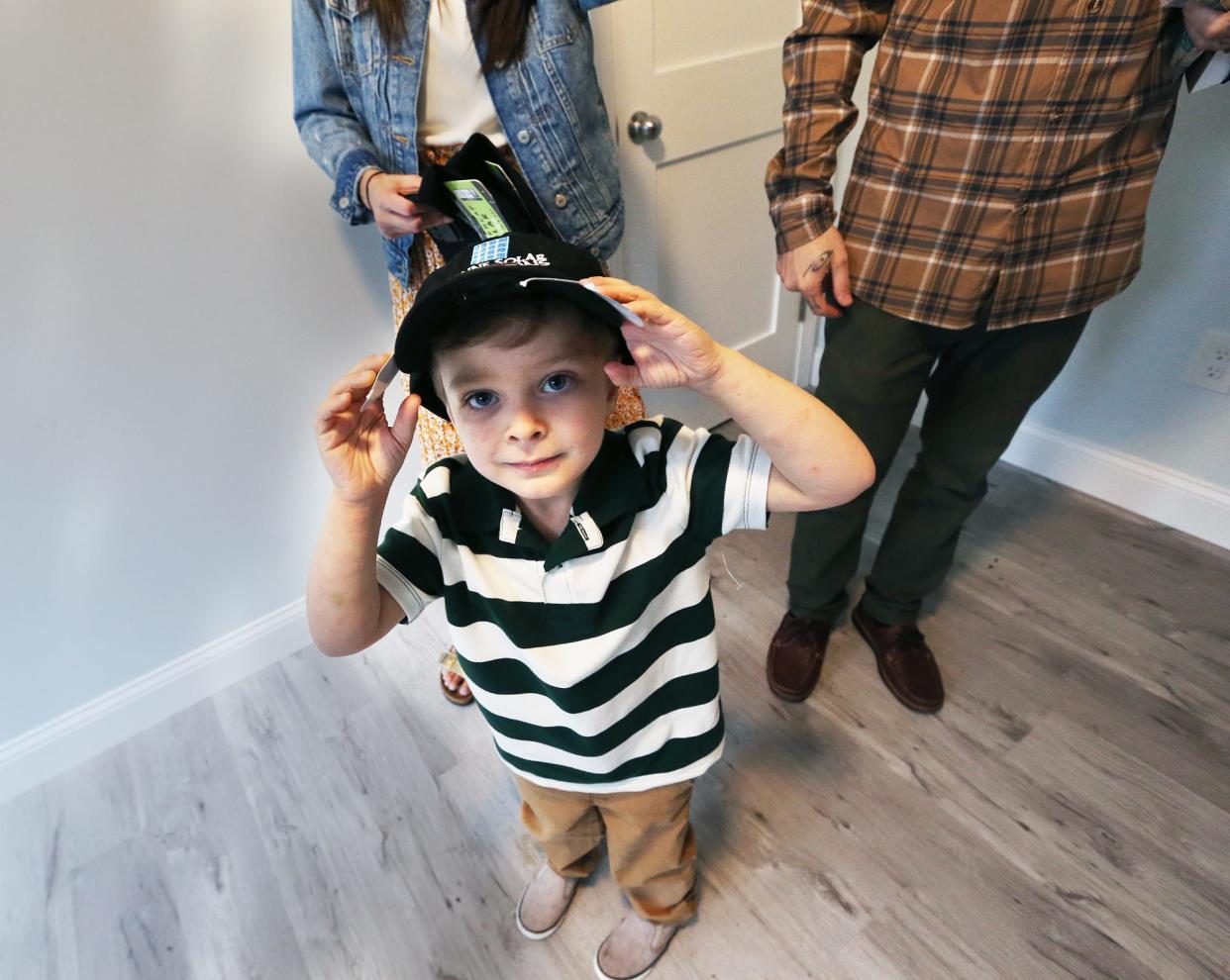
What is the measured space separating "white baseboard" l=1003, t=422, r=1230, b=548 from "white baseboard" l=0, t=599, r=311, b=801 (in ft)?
6.01

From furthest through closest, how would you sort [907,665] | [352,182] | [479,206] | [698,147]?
[698,147] < [907,665] < [352,182] < [479,206]

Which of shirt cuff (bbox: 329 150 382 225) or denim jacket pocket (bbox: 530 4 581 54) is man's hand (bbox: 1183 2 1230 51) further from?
shirt cuff (bbox: 329 150 382 225)

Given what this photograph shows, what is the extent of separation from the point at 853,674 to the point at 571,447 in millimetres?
1041

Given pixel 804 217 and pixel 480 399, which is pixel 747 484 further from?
pixel 804 217

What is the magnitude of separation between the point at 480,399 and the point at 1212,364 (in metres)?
1.71

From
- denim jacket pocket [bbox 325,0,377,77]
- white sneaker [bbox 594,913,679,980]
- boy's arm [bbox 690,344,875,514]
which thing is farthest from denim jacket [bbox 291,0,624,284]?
white sneaker [bbox 594,913,679,980]

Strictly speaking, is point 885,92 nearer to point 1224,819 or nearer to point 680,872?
point 680,872

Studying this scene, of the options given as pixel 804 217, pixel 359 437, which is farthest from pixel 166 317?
pixel 804 217

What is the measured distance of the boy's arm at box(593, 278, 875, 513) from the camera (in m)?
0.58

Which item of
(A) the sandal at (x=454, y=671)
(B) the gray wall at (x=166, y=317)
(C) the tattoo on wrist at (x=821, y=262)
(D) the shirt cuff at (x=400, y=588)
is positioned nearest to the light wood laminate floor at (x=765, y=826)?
(A) the sandal at (x=454, y=671)

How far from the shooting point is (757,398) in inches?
23.9

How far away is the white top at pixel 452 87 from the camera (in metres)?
0.98

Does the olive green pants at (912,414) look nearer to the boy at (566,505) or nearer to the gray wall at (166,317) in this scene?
the boy at (566,505)

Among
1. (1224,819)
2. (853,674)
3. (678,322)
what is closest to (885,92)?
(678,322)
